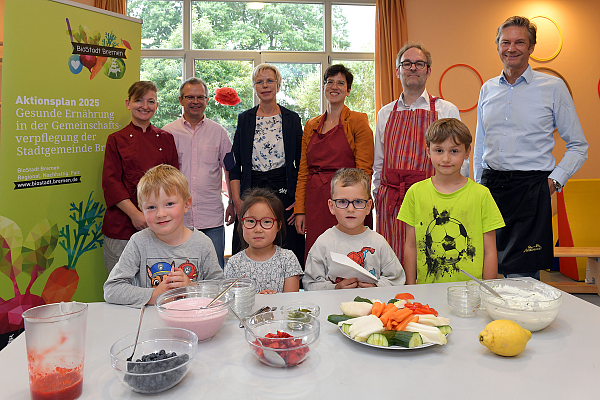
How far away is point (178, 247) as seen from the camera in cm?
161

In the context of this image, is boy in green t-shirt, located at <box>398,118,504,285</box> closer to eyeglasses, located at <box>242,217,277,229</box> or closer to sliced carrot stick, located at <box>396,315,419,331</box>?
eyeglasses, located at <box>242,217,277,229</box>

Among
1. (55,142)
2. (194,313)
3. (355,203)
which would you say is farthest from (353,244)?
(55,142)

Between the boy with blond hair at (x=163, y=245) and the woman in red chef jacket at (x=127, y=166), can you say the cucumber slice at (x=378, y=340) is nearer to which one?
the boy with blond hair at (x=163, y=245)

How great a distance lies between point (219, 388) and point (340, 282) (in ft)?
3.05

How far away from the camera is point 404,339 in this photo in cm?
94

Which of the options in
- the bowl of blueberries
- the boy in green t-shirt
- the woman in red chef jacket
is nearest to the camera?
the bowl of blueberries

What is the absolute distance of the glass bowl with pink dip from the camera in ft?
3.36

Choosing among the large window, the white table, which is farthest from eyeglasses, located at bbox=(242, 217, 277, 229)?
the large window

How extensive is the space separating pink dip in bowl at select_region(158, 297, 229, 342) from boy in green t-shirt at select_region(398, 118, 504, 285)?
105 centimetres

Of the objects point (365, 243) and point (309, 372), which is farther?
point (365, 243)

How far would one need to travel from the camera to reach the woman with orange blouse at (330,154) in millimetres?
2586

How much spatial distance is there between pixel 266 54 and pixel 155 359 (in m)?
4.93

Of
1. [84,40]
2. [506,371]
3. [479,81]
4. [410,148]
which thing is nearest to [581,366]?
[506,371]

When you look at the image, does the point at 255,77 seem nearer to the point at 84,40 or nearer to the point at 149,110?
the point at 149,110
